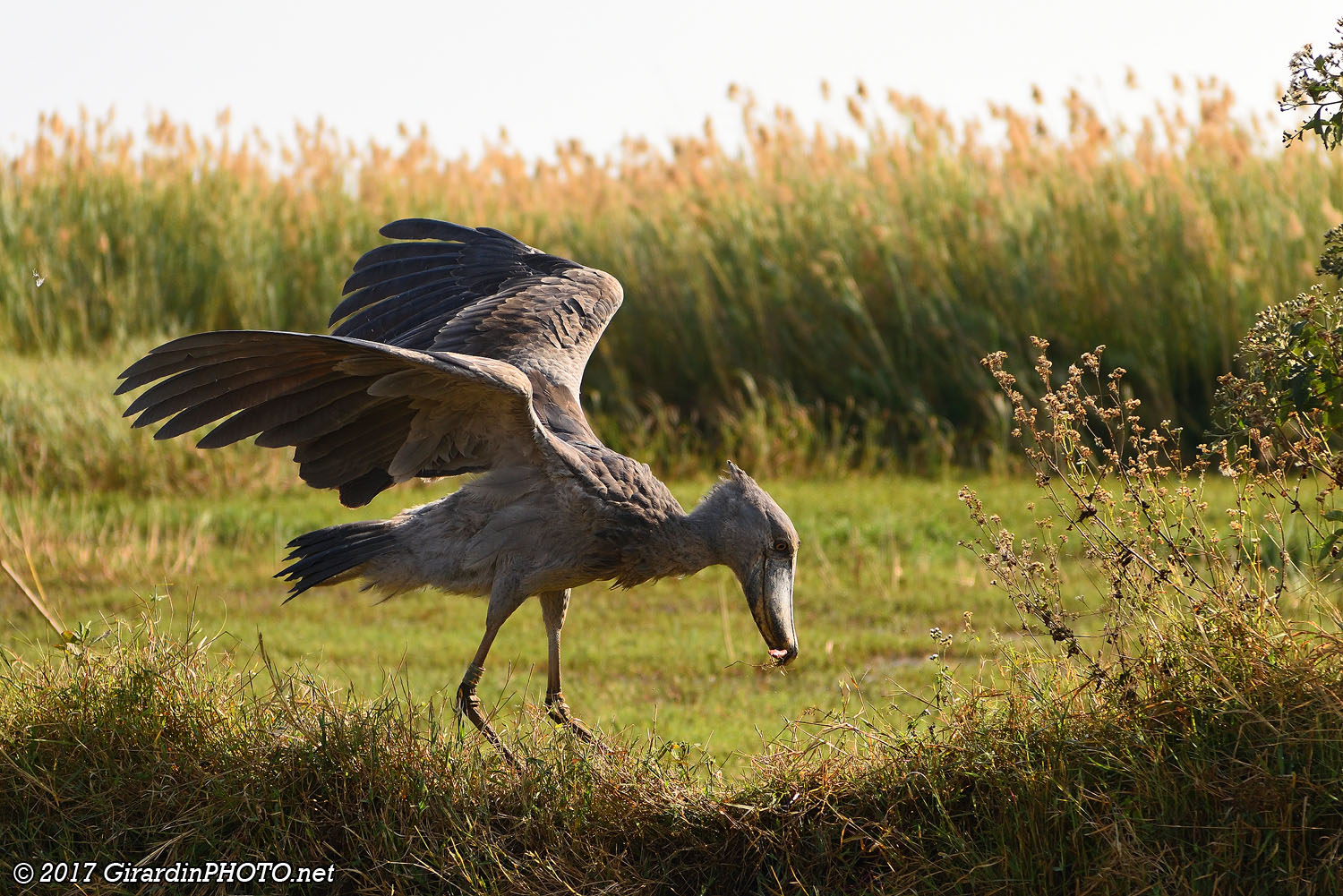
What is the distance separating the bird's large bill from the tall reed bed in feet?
20.9

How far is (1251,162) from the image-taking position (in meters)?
12.1

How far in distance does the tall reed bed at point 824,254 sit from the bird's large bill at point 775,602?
638 centimetres

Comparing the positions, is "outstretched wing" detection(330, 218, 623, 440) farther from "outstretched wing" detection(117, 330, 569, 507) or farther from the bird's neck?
the bird's neck

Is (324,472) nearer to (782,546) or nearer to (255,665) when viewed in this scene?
(782,546)

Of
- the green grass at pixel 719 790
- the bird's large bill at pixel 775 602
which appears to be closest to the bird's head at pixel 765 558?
the bird's large bill at pixel 775 602

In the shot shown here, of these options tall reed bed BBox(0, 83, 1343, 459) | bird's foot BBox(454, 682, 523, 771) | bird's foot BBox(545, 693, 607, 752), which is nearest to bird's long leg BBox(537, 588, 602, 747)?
bird's foot BBox(545, 693, 607, 752)

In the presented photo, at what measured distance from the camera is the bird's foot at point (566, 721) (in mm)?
4344

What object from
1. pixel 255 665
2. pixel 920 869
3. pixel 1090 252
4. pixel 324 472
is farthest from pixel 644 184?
pixel 920 869

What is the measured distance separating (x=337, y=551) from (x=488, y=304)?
140cm

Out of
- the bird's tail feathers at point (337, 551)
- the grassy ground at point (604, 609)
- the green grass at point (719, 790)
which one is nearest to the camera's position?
the green grass at point (719, 790)

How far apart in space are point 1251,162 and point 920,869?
32.3ft

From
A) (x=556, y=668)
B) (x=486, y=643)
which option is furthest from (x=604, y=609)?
(x=486, y=643)

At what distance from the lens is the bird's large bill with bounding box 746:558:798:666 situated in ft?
14.8

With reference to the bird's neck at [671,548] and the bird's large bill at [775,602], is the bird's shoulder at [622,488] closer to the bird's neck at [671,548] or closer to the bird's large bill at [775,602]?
the bird's neck at [671,548]
